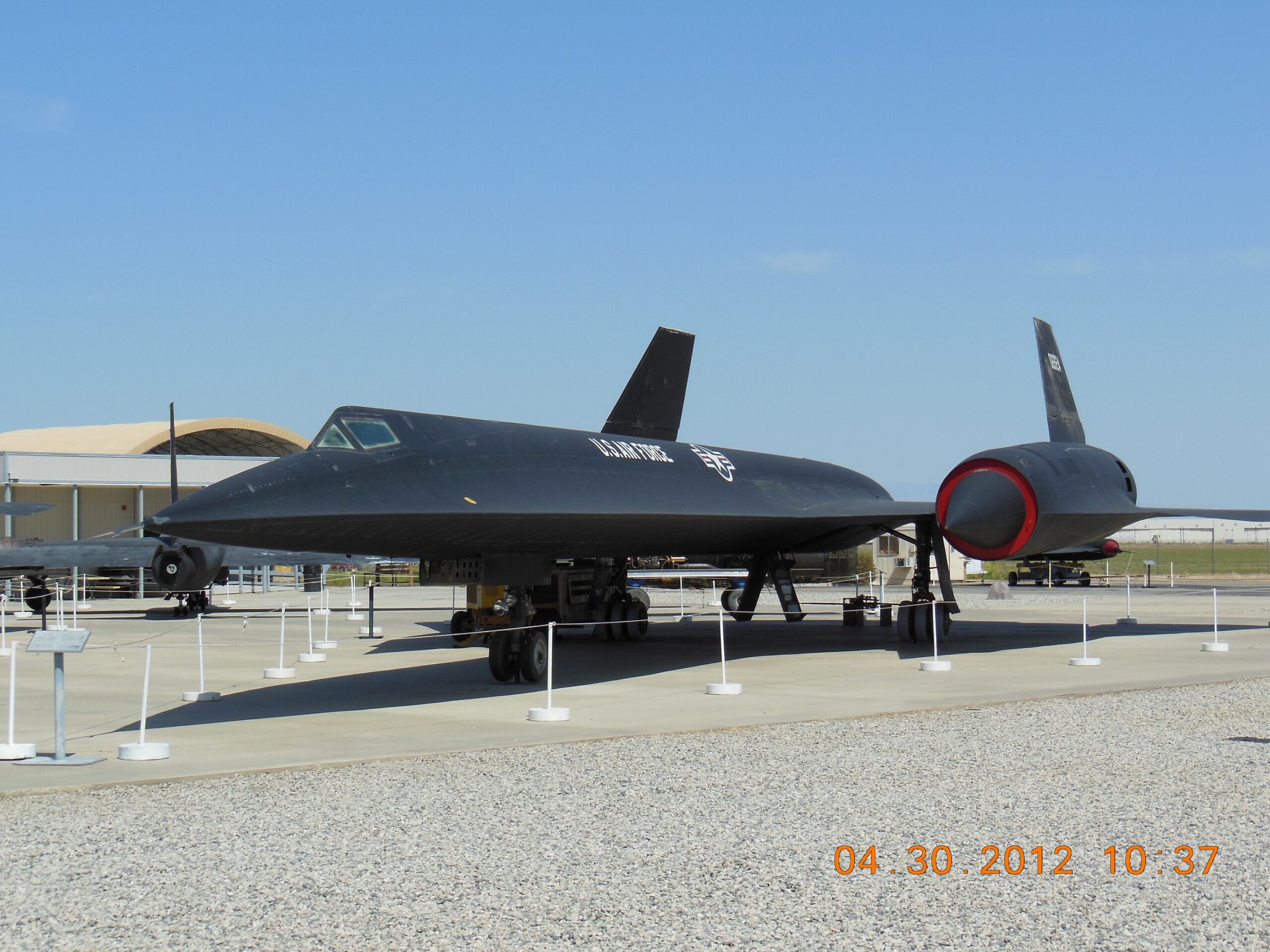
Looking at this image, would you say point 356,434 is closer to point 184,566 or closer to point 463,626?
point 463,626

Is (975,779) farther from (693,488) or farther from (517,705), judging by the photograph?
(693,488)

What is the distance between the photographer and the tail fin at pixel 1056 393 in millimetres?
16875

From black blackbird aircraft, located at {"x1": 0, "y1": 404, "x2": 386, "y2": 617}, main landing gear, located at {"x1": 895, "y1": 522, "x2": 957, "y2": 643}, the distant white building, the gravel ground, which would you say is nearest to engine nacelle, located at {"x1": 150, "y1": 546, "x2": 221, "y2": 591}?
black blackbird aircraft, located at {"x1": 0, "y1": 404, "x2": 386, "y2": 617}

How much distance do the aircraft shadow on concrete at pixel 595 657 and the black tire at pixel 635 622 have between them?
0.29m

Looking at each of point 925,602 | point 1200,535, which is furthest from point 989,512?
point 1200,535

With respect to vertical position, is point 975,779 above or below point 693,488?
below

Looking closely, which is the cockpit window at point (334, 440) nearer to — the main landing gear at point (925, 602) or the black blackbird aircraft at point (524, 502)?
the black blackbird aircraft at point (524, 502)

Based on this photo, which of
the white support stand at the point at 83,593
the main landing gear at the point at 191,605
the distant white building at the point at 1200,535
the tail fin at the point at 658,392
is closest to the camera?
the tail fin at the point at 658,392

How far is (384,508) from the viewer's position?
30.4ft

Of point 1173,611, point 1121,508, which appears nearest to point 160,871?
point 1121,508

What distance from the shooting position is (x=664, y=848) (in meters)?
5.16

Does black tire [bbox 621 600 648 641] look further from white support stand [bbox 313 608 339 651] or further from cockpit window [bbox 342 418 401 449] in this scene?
cockpit window [bbox 342 418 401 449]

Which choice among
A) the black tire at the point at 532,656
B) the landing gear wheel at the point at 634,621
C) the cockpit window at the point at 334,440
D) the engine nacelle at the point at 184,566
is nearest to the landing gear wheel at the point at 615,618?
the landing gear wheel at the point at 634,621

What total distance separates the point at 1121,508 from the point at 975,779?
31.1 feet
